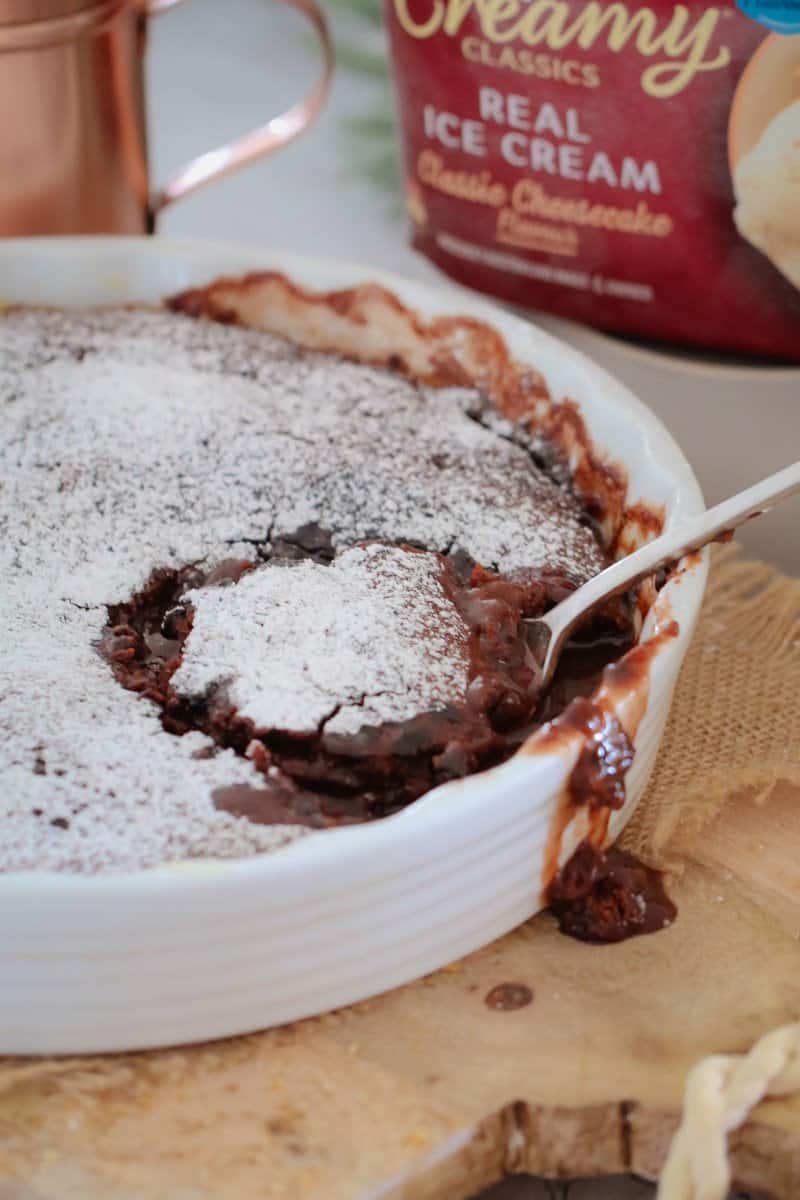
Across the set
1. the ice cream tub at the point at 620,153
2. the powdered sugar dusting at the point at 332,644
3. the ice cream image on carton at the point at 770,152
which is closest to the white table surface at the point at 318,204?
the ice cream tub at the point at 620,153

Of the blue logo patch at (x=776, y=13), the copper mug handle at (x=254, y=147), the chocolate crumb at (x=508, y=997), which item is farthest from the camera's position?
the copper mug handle at (x=254, y=147)

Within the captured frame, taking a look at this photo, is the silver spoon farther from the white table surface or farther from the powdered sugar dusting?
the white table surface

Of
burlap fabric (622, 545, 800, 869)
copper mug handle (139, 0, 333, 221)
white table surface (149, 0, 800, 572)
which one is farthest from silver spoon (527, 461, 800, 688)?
copper mug handle (139, 0, 333, 221)

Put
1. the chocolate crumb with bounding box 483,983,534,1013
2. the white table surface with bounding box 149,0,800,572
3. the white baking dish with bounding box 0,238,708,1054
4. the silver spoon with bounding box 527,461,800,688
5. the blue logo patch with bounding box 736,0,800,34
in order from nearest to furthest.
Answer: the white baking dish with bounding box 0,238,708,1054, the chocolate crumb with bounding box 483,983,534,1013, the silver spoon with bounding box 527,461,800,688, the blue logo patch with bounding box 736,0,800,34, the white table surface with bounding box 149,0,800,572

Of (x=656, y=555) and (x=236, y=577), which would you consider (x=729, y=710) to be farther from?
(x=236, y=577)

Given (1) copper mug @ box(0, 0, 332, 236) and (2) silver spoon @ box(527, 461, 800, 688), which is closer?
(2) silver spoon @ box(527, 461, 800, 688)

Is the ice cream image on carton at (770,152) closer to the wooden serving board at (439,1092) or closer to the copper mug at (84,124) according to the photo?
the copper mug at (84,124)
